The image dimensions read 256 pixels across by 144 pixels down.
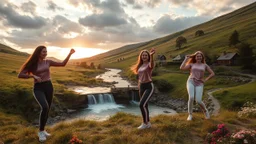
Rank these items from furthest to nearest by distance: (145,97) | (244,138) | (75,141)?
(145,97)
(75,141)
(244,138)

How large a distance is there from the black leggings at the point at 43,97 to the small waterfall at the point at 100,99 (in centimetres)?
3743

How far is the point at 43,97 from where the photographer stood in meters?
8.12

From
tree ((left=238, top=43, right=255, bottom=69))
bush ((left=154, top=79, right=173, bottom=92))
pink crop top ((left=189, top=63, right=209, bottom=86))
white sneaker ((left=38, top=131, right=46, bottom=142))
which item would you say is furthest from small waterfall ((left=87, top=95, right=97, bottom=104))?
tree ((left=238, top=43, right=255, bottom=69))

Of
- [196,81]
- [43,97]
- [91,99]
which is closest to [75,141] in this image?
[43,97]

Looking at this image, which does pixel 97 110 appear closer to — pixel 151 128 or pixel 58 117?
pixel 58 117

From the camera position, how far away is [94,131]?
960 cm

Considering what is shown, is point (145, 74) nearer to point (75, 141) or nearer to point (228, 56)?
point (75, 141)

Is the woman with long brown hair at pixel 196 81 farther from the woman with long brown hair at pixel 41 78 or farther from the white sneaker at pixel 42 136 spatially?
the white sneaker at pixel 42 136

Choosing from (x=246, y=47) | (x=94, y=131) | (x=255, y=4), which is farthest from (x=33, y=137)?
(x=255, y=4)

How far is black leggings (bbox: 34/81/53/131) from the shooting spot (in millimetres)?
8055

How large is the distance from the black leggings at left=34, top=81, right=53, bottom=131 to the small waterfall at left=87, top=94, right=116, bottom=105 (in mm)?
37434

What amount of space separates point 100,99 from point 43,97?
39.4 meters

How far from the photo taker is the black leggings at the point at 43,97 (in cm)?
805

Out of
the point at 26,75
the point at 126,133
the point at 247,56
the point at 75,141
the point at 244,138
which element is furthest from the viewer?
the point at 247,56
